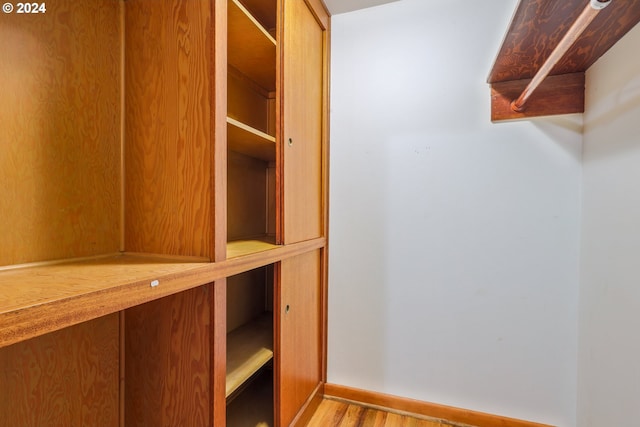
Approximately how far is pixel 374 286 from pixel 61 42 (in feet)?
4.84

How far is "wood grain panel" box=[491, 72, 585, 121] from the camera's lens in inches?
46.9

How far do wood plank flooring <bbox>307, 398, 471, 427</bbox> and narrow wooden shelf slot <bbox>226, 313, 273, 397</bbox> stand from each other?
475 mm

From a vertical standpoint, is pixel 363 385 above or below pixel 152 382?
below

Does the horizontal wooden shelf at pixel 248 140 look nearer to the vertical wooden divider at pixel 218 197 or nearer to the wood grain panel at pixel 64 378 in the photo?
the vertical wooden divider at pixel 218 197

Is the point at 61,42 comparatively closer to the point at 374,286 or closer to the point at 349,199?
the point at 349,199

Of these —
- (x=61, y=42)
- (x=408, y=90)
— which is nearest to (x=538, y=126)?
(x=408, y=90)

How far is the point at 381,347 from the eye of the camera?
4.84 feet

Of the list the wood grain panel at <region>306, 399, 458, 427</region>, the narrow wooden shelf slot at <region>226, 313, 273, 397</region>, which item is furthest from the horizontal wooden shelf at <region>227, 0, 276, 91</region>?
the wood grain panel at <region>306, 399, 458, 427</region>

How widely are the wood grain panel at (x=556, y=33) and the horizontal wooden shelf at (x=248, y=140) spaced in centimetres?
90

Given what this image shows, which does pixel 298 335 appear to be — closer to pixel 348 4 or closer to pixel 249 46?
→ pixel 249 46

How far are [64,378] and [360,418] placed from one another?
1.21 metres

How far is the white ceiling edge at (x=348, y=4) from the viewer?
4.72 feet

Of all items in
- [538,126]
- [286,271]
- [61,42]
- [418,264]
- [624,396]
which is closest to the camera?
[61,42]

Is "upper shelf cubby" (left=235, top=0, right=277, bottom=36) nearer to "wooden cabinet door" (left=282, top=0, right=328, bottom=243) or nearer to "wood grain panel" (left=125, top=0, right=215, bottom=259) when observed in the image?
"wooden cabinet door" (left=282, top=0, right=328, bottom=243)
